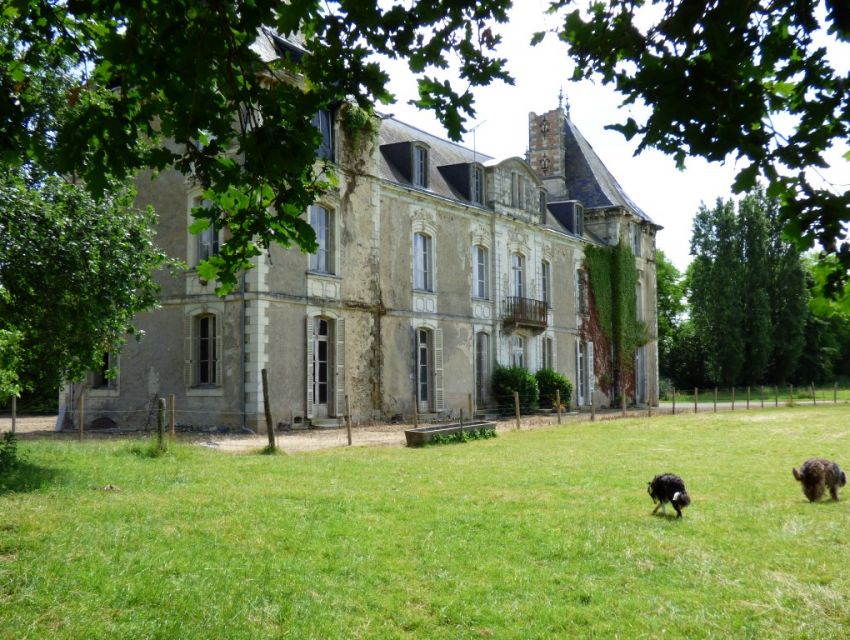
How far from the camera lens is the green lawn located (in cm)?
480

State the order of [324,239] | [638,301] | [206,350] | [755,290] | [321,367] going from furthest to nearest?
[755,290] < [638,301] < [324,239] < [321,367] < [206,350]

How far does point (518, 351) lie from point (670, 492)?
1973 cm

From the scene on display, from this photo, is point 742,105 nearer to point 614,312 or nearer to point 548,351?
point 548,351

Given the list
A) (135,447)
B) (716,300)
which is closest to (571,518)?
(135,447)

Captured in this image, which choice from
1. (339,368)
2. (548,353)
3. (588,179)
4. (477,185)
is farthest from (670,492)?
(588,179)

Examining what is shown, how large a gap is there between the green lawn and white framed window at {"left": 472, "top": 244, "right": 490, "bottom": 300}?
49.0ft

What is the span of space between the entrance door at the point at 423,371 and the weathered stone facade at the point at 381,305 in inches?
1.7

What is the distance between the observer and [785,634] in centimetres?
462

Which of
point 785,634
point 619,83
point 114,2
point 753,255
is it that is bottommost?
point 785,634

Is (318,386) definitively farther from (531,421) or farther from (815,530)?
(815,530)

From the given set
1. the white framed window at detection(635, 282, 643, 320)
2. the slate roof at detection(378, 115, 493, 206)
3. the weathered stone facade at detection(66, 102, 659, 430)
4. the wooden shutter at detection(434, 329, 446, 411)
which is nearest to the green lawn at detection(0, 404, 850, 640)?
the weathered stone facade at detection(66, 102, 659, 430)

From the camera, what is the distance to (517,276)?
2806 centimetres

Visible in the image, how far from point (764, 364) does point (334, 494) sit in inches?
1740

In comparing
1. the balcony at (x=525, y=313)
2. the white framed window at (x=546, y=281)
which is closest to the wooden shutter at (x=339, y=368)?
the balcony at (x=525, y=313)
